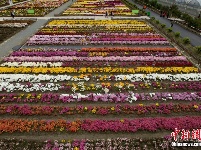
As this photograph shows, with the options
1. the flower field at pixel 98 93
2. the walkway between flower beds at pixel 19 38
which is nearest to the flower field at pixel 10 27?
the walkway between flower beds at pixel 19 38

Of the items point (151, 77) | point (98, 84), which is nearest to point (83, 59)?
point (98, 84)

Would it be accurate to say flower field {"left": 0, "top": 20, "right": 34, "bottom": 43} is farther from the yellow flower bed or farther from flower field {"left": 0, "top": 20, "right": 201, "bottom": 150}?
the yellow flower bed

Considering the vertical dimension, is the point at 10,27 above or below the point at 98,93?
above

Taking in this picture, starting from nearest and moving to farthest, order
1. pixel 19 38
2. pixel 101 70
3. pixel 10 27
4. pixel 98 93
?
pixel 98 93 → pixel 101 70 → pixel 19 38 → pixel 10 27

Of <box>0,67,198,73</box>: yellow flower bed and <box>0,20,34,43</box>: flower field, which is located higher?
<box>0,20,34,43</box>: flower field

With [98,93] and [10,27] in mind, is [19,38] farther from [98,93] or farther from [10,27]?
[98,93]

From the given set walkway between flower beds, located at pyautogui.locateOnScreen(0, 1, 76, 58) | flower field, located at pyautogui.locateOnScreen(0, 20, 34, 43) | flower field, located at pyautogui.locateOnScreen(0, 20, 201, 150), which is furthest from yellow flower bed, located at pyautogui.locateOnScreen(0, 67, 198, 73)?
flower field, located at pyautogui.locateOnScreen(0, 20, 34, 43)

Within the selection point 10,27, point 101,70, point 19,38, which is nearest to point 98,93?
point 101,70

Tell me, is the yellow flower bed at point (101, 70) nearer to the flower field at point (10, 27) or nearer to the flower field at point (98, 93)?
the flower field at point (98, 93)

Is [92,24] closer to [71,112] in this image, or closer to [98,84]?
[98,84]
